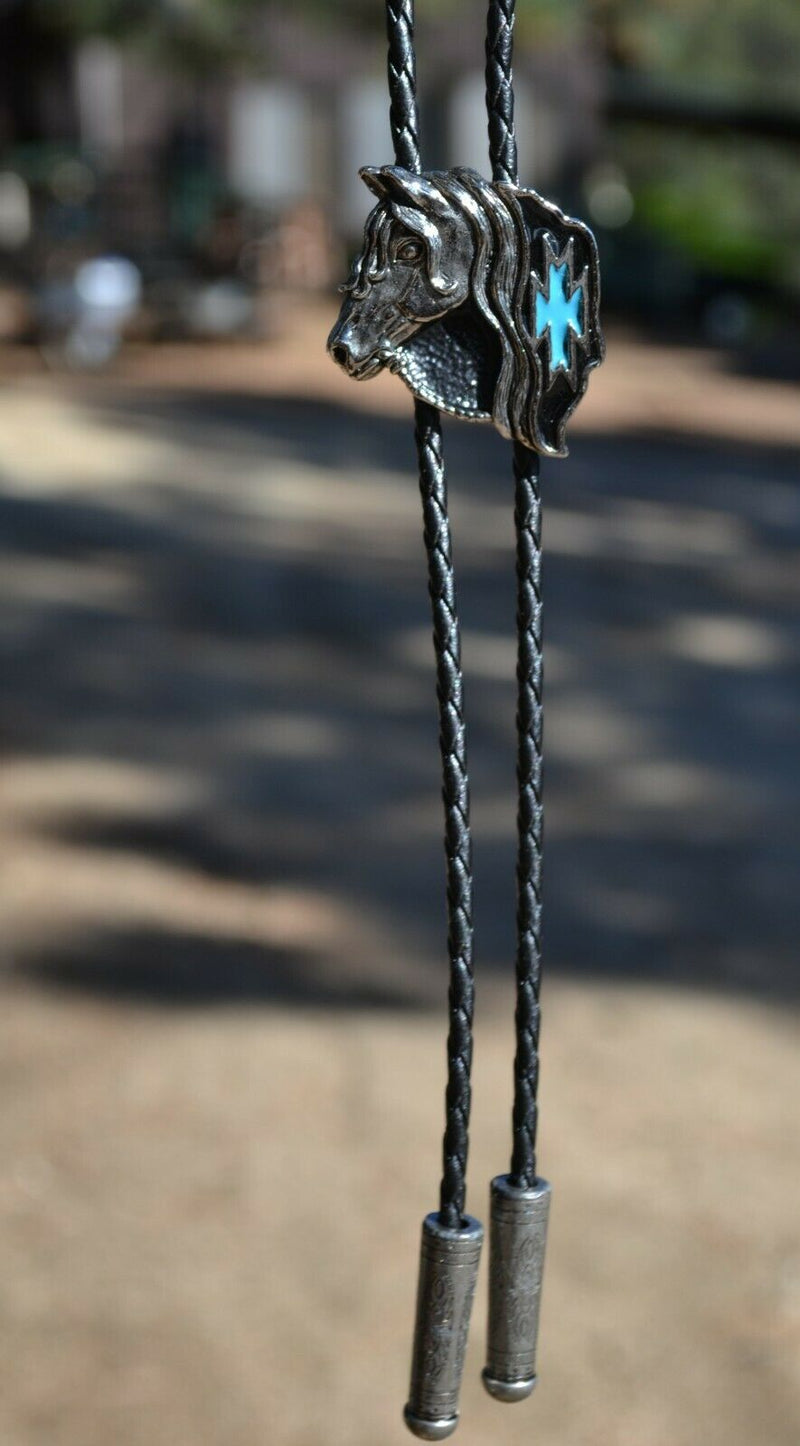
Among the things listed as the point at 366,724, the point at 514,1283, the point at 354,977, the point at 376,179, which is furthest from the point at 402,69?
the point at 366,724

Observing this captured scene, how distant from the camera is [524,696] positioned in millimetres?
760

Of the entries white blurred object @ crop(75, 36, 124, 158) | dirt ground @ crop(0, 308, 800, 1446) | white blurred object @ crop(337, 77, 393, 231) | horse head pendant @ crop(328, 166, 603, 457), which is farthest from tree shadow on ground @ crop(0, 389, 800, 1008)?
white blurred object @ crop(337, 77, 393, 231)

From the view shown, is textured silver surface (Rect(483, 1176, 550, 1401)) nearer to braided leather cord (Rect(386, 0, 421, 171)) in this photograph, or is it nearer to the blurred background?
braided leather cord (Rect(386, 0, 421, 171))

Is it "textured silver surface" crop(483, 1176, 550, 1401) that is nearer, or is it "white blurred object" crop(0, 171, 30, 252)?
"textured silver surface" crop(483, 1176, 550, 1401)

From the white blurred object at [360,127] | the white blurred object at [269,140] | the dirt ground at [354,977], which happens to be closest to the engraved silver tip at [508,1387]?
the dirt ground at [354,977]

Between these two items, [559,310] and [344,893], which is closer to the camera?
[559,310]

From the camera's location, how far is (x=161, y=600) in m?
5.79

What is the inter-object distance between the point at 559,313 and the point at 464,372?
1.9 inches

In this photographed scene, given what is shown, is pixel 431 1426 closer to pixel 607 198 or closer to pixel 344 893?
pixel 344 893

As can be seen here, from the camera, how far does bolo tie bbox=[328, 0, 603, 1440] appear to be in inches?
27.1

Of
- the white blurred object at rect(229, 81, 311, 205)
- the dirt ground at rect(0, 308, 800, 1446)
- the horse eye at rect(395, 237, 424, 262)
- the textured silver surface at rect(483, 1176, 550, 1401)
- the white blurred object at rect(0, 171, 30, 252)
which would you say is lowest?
the dirt ground at rect(0, 308, 800, 1446)

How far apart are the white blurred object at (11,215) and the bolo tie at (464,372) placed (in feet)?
47.5

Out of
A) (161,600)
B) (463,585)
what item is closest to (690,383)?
(463,585)

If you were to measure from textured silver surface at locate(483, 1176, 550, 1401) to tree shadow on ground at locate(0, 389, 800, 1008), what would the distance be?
7.38ft
